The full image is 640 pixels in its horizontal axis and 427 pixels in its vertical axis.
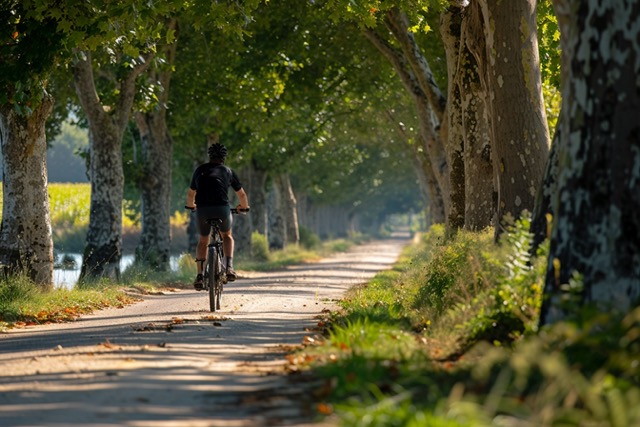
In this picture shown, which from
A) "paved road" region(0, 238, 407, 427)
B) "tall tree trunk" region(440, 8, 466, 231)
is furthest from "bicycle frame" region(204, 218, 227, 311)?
"tall tree trunk" region(440, 8, 466, 231)

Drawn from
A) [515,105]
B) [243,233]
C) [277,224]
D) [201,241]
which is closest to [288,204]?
[277,224]

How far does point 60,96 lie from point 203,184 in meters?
16.0

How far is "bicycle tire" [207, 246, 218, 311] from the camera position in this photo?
16578 millimetres

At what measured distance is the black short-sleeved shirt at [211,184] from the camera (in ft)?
54.5

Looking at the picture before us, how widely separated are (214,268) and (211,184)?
117cm

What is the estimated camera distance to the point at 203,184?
54.5 ft

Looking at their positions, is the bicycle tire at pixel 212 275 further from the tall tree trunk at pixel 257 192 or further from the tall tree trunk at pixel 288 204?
the tall tree trunk at pixel 288 204

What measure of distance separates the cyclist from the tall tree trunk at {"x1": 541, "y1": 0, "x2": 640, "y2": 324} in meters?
8.23

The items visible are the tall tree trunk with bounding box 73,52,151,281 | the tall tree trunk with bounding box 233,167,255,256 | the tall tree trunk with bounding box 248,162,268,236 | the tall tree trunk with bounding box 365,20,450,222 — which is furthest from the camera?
the tall tree trunk with bounding box 248,162,268,236

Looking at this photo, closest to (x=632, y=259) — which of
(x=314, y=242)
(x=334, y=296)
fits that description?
(x=334, y=296)

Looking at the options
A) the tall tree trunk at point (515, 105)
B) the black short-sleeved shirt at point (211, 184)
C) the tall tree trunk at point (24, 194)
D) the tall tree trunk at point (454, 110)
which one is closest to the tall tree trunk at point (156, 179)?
the tall tree trunk at point (454, 110)

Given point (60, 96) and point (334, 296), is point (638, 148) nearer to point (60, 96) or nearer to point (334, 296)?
point (334, 296)

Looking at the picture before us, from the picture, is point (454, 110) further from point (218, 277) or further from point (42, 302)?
point (42, 302)

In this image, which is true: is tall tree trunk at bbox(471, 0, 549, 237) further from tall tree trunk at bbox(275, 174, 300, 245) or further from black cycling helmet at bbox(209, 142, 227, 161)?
tall tree trunk at bbox(275, 174, 300, 245)
